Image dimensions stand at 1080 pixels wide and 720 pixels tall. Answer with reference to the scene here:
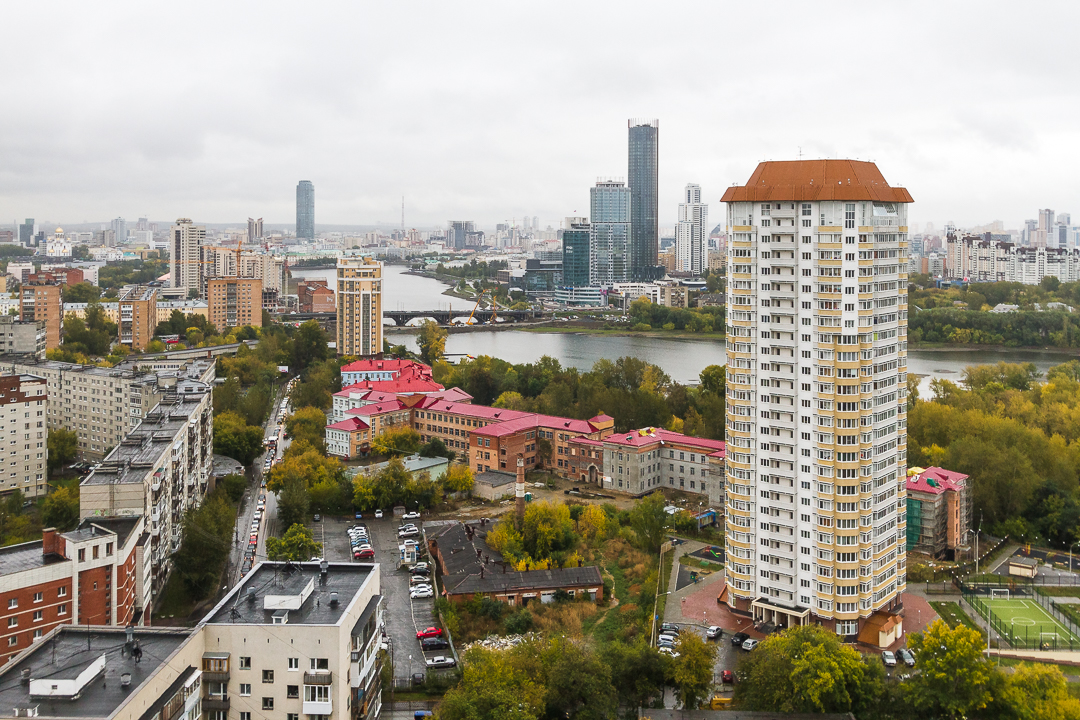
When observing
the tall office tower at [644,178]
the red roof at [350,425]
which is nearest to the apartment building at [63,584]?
the red roof at [350,425]

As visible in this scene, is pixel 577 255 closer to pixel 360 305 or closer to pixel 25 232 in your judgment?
pixel 360 305

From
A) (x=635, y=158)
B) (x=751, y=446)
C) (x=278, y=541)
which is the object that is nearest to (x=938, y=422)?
(x=751, y=446)

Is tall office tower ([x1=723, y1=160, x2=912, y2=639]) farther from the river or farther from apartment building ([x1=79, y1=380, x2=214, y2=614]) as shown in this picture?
the river

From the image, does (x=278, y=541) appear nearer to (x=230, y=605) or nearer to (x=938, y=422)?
(x=230, y=605)

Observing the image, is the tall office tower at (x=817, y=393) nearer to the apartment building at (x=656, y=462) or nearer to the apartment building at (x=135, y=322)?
the apartment building at (x=656, y=462)

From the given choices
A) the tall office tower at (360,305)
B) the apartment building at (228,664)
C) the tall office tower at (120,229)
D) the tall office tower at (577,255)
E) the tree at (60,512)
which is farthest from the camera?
the tall office tower at (120,229)
